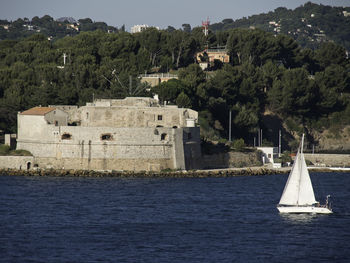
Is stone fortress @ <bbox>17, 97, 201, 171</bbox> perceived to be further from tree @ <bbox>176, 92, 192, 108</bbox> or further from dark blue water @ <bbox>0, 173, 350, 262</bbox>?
tree @ <bbox>176, 92, 192, 108</bbox>

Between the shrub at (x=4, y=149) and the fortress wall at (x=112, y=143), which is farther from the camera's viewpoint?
the shrub at (x=4, y=149)

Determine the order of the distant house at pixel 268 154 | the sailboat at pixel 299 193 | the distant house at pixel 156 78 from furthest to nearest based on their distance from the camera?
1. the distant house at pixel 156 78
2. the distant house at pixel 268 154
3. the sailboat at pixel 299 193

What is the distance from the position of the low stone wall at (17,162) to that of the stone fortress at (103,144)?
0.07 meters

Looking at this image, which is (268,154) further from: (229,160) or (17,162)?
(17,162)

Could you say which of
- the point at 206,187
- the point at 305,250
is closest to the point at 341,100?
the point at 206,187

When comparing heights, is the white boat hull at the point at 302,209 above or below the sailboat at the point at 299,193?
below

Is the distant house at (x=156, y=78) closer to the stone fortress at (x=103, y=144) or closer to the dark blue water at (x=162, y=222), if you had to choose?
the stone fortress at (x=103, y=144)

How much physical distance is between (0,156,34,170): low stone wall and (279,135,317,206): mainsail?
20.6 metres

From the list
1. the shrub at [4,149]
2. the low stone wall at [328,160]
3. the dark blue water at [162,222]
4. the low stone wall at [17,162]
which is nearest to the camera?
the dark blue water at [162,222]

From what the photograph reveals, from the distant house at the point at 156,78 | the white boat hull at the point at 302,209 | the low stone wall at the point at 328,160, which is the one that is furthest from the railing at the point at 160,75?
the white boat hull at the point at 302,209

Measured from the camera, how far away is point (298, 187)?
47.7m

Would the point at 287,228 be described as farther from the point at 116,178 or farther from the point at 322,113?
the point at 322,113

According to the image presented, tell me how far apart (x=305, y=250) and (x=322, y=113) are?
5178 cm

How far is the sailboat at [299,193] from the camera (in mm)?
47594
